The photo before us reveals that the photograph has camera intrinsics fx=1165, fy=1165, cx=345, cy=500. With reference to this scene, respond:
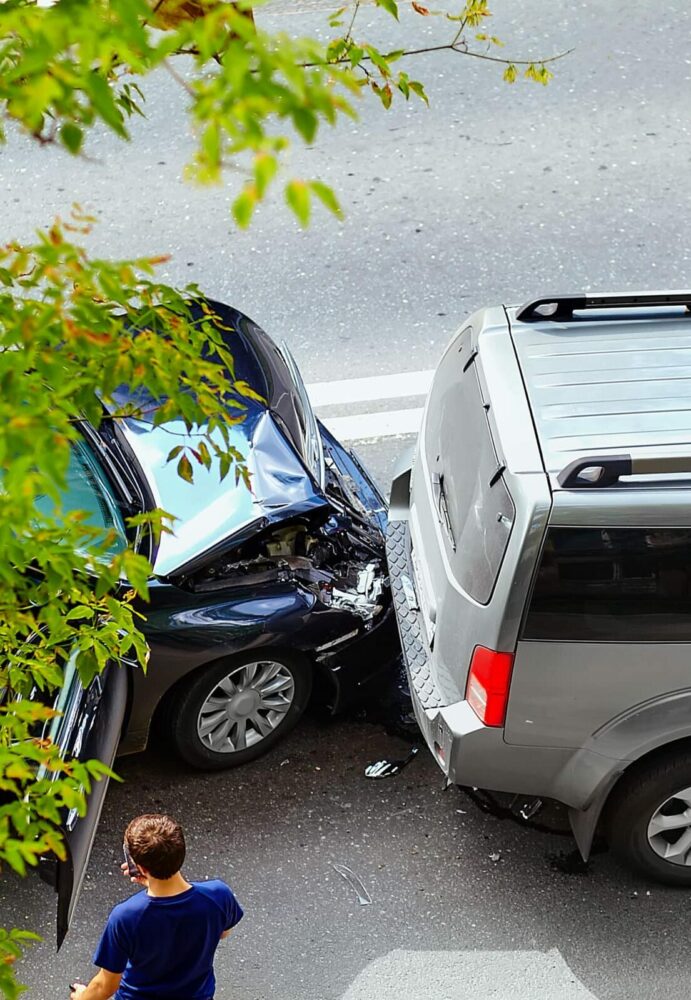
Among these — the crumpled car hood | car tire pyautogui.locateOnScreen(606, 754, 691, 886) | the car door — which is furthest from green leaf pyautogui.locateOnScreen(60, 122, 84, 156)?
car tire pyautogui.locateOnScreen(606, 754, 691, 886)

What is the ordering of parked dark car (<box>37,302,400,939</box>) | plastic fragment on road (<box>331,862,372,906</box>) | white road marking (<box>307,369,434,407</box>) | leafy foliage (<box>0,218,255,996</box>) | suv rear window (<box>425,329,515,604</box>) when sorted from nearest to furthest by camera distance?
leafy foliage (<box>0,218,255,996</box>) < suv rear window (<box>425,329,515,604</box>) < plastic fragment on road (<box>331,862,372,906</box>) < parked dark car (<box>37,302,400,939</box>) < white road marking (<box>307,369,434,407</box>)

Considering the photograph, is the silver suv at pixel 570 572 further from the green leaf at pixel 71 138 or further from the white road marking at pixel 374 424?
the green leaf at pixel 71 138

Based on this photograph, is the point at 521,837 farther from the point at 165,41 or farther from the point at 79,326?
the point at 165,41

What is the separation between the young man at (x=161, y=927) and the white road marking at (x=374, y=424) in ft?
12.7

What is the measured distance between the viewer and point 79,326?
2.44 m

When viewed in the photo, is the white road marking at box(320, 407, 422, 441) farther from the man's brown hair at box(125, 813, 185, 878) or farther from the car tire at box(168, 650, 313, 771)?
the man's brown hair at box(125, 813, 185, 878)

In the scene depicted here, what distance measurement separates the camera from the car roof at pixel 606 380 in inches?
169

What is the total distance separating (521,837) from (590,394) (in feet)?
6.49

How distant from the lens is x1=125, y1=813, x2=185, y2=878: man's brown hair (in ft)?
11.7

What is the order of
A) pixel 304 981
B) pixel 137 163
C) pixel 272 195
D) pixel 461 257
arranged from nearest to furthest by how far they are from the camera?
1. pixel 304 981
2. pixel 461 257
3. pixel 137 163
4. pixel 272 195

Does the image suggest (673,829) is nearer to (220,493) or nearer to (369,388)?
(220,493)

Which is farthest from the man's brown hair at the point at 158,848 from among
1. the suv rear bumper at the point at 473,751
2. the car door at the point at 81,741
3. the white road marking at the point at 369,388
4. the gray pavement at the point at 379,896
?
the white road marking at the point at 369,388

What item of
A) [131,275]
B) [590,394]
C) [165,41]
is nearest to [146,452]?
[590,394]

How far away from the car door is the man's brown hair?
0.60 m
